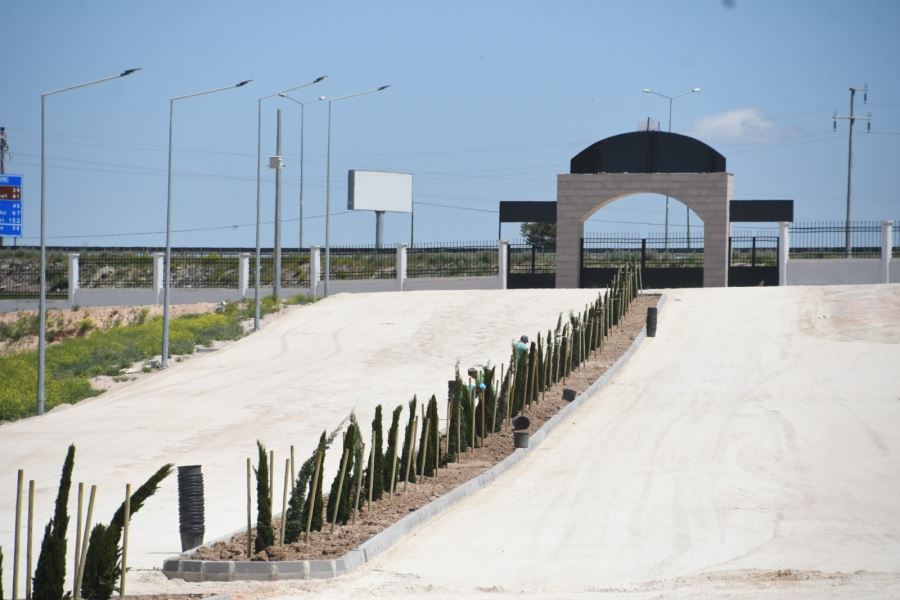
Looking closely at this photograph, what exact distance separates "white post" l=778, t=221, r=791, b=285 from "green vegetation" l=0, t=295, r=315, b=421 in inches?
644

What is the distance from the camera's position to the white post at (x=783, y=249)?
4519 centimetres

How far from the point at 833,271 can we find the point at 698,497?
31290mm

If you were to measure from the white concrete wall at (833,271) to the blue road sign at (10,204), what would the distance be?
85.9ft

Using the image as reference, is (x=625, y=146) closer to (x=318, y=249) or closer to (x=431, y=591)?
(x=318, y=249)

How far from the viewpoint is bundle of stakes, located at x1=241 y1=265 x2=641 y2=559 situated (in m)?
13.7

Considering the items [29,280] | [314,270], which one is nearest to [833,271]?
[314,270]

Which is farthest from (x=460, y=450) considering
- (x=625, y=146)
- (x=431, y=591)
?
(x=625, y=146)

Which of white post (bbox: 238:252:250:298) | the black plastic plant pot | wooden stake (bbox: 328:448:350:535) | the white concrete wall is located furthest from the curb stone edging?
white post (bbox: 238:252:250:298)

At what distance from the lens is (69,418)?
26969 mm

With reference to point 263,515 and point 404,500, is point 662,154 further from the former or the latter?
point 263,515

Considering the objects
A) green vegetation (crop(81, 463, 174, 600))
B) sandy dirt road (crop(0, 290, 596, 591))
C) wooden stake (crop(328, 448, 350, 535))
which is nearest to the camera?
green vegetation (crop(81, 463, 174, 600))

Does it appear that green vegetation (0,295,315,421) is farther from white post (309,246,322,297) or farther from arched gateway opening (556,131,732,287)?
arched gateway opening (556,131,732,287)

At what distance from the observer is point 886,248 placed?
45.2 meters

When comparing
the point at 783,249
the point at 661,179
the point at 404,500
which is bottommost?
the point at 404,500
